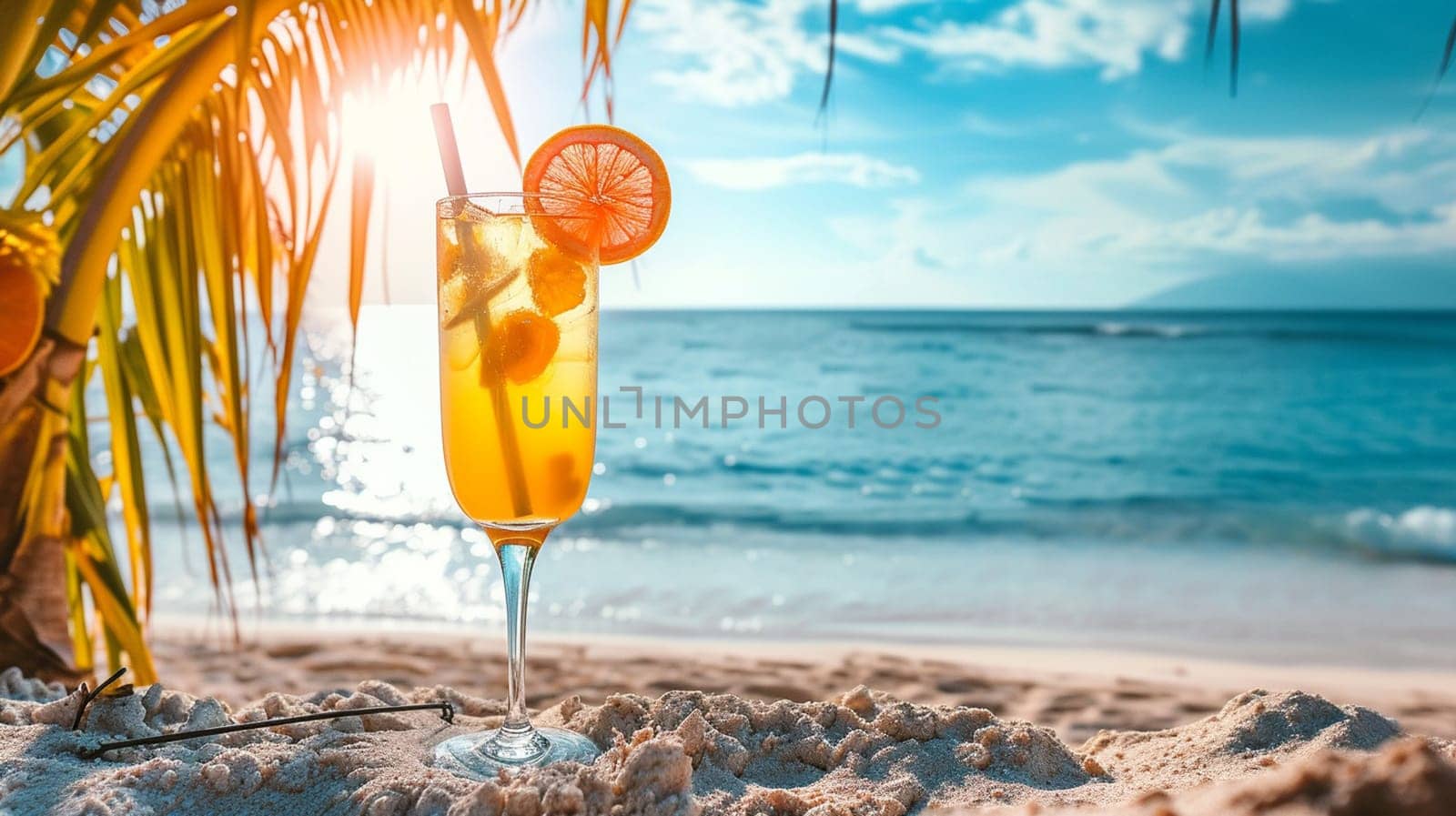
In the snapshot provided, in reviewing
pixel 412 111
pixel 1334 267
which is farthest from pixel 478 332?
pixel 1334 267

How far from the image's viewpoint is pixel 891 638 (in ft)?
13.7

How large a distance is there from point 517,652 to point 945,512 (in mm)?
7048

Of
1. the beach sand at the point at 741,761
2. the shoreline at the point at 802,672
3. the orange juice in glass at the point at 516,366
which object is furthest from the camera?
the shoreline at the point at 802,672

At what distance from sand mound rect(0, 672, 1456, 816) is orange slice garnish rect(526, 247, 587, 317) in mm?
525

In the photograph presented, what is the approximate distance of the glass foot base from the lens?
1065 millimetres

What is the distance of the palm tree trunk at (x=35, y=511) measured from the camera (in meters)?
1.45

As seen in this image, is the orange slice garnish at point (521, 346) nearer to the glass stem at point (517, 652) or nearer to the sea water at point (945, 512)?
the sea water at point (945, 512)

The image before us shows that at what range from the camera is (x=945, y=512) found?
26.0ft

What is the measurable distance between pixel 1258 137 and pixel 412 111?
25.2m

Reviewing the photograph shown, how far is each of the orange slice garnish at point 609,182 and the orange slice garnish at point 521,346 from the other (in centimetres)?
12

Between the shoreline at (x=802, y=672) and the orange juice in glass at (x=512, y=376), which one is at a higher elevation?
the orange juice in glass at (x=512, y=376)

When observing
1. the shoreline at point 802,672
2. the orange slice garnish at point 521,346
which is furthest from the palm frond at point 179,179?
the shoreline at point 802,672

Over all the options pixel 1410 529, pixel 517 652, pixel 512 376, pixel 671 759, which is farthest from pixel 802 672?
pixel 1410 529

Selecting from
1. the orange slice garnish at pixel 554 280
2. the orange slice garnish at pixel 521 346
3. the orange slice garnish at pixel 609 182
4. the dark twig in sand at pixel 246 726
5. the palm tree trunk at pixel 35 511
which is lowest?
the dark twig in sand at pixel 246 726
